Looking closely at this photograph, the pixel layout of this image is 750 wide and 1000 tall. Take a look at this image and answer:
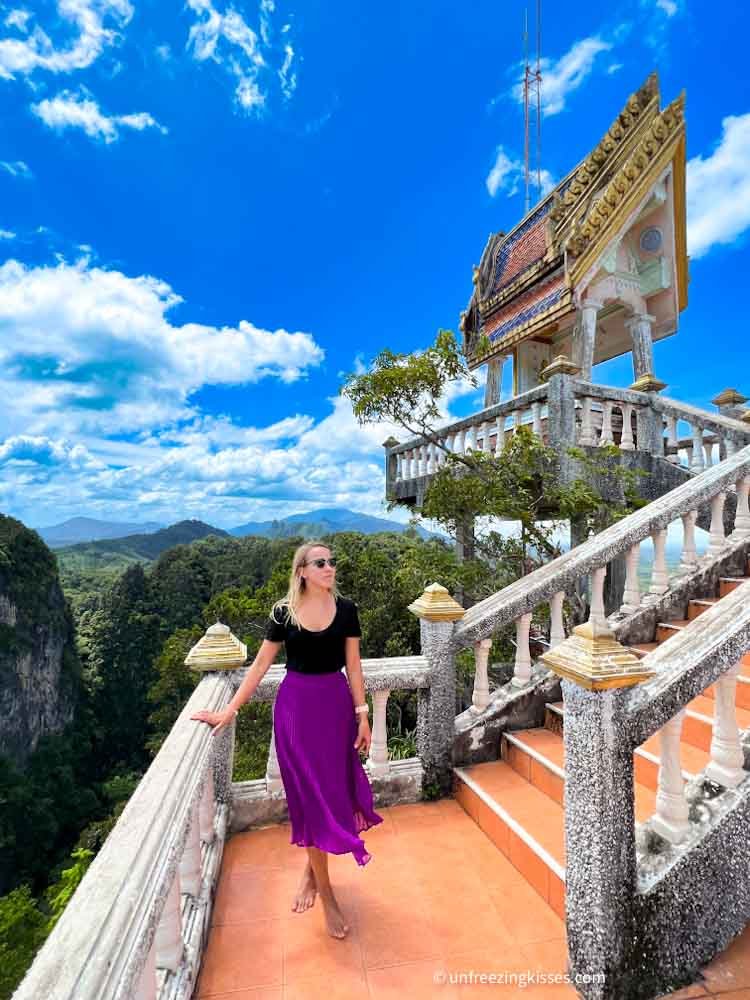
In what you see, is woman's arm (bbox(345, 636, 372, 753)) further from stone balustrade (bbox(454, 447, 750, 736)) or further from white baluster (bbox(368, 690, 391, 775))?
stone balustrade (bbox(454, 447, 750, 736))

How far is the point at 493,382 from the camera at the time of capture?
411 inches

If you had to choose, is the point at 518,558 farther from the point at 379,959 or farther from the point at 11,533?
the point at 11,533

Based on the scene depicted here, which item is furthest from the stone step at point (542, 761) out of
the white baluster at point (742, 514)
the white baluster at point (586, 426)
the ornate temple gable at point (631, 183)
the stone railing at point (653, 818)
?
the ornate temple gable at point (631, 183)

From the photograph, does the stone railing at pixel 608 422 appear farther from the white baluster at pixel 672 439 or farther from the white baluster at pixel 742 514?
the white baluster at pixel 742 514

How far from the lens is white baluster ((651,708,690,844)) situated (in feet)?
6.74

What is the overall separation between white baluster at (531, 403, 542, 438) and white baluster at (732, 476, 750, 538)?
215cm

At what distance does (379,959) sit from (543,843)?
105 cm

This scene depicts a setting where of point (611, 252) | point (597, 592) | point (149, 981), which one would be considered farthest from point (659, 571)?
point (611, 252)

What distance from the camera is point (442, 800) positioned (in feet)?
11.4

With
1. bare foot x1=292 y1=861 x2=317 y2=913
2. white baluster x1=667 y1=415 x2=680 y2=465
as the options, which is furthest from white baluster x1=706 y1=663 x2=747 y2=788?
white baluster x1=667 y1=415 x2=680 y2=465

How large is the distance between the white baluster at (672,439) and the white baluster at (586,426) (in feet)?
3.43

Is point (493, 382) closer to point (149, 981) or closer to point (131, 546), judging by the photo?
point (149, 981)

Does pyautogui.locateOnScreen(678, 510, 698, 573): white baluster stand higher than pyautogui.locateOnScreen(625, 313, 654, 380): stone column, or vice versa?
pyautogui.locateOnScreen(625, 313, 654, 380): stone column

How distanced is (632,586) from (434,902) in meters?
2.85
